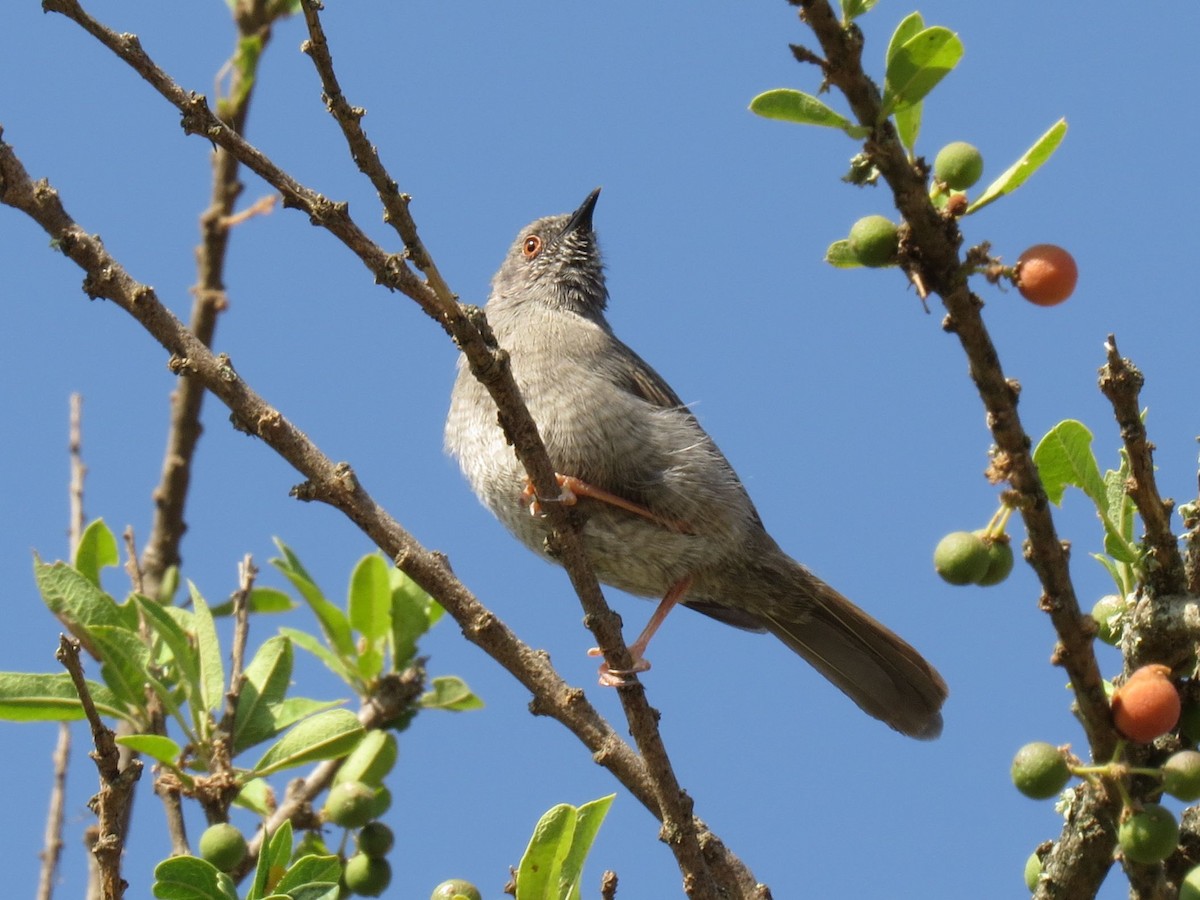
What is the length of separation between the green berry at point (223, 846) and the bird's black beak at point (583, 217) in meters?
4.21

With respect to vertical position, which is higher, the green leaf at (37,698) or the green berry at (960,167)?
the green berry at (960,167)

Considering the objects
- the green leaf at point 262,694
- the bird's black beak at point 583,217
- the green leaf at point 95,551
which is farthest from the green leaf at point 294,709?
the bird's black beak at point 583,217

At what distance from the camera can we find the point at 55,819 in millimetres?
4031

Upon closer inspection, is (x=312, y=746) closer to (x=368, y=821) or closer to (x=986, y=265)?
(x=368, y=821)

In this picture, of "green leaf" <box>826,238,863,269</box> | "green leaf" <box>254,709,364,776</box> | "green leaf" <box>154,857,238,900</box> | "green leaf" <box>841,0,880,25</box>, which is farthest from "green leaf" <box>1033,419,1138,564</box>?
"green leaf" <box>254,709,364,776</box>

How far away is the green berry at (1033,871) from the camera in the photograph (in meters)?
3.10

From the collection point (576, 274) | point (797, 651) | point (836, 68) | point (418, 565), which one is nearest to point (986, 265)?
point (836, 68)

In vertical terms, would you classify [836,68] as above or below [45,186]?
below

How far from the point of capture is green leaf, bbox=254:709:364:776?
3.72 meters

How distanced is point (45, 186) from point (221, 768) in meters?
1.61

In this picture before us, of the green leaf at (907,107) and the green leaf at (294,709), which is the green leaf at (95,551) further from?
the green leaf at (907,107)

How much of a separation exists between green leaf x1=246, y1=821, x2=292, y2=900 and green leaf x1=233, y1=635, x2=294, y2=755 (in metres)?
0.74

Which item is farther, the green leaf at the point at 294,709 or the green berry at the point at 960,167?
the green leaf at the point at 294,709

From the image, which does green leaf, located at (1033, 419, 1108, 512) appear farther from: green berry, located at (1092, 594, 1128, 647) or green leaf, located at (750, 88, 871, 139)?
green leaf, located at (750, 88, 871, 139)
